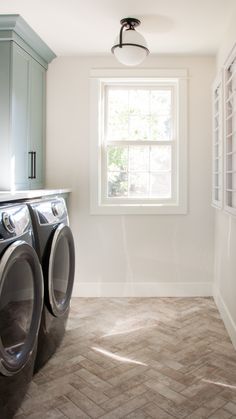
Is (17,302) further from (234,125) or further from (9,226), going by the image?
(234,125)

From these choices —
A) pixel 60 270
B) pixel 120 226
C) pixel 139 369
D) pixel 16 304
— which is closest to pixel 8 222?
pixel 16 304

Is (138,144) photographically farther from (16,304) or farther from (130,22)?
(16,304)

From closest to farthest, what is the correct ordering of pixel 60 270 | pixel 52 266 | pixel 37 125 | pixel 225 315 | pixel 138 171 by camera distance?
pixel 52 266, pixel 60 270, pixel 225 315, pixel 37 125, pixel 138 171

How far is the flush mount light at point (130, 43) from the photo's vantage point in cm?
252

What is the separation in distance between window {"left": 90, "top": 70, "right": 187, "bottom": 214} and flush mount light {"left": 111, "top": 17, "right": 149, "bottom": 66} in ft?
2.19

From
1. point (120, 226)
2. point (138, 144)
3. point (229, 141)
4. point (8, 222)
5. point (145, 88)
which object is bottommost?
point (120, 226)

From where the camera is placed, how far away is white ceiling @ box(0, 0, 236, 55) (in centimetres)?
231

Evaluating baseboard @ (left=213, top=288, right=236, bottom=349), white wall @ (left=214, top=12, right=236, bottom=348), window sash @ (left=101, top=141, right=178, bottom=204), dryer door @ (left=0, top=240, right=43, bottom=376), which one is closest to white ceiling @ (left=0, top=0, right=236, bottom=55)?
white wall @ (left=214, top=12, right=236, bottom=348)

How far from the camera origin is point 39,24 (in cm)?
260

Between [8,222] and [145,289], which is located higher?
[8,222]

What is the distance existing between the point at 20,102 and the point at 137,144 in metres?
1.14

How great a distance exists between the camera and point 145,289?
328 centimetres

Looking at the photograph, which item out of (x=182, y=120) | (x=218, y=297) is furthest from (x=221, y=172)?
(x=218, y=297)

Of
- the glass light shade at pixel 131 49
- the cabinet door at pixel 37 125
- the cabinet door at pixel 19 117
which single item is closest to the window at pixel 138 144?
the cabinet door at pixel 37 125
